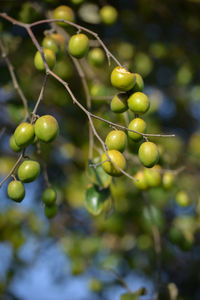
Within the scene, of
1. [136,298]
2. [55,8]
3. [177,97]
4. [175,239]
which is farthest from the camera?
[177,97]

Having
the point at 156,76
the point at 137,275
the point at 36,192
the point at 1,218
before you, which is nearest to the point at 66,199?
the point at 36,192

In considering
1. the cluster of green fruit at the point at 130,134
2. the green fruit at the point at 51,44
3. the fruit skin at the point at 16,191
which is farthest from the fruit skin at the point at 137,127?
the green fruit at the point at 51,44

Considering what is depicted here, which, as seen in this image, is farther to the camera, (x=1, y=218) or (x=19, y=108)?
(x=1, y=218)

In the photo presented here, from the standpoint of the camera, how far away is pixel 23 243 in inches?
101

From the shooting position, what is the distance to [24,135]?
876mm

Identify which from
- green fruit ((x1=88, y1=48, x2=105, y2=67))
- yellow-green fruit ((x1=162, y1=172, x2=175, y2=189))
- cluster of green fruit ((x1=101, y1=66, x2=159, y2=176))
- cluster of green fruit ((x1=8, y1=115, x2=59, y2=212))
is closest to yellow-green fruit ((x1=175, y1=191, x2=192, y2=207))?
yellow-green fruit ((x1=162, y1=172, x2=175, y2=189))

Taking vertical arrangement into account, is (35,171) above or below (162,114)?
above

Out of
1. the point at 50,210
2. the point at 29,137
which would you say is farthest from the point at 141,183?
the point at 29,137

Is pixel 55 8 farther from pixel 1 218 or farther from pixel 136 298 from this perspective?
pixel 1 218

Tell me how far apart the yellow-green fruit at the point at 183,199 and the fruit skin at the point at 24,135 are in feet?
3.34

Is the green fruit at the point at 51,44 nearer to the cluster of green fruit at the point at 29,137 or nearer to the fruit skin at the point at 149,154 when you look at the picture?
the cluster of green fruit at the point at 29,137

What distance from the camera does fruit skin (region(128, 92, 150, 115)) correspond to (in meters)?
0.91

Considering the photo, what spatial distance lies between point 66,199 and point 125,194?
1.41 feet

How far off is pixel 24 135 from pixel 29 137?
0.02m
